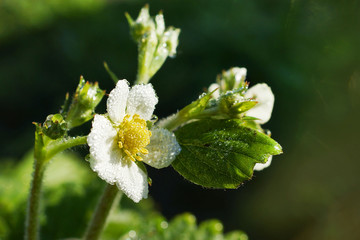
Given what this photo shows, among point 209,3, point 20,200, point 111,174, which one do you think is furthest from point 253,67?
point 111,174

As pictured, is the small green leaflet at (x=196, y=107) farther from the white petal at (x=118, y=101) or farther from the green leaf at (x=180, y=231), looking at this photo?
the green leaf at (x=180, y=231)

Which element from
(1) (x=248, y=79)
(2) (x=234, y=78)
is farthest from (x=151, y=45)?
(1) (x=248, y=79)

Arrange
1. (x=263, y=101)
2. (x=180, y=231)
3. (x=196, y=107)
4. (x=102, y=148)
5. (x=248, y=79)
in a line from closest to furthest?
(x=102, y=148) → (x=196, y=107) → (x=263, y=101) → (x=180, y=231) → (x=248, y=79)

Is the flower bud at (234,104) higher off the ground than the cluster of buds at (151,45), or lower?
lower

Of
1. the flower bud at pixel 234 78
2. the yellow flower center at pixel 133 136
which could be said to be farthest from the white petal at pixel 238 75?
the yellow flower center at pixel 133 136

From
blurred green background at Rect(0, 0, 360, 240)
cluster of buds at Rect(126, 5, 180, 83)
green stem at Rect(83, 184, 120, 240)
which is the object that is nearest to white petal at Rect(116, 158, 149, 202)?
green stem at Rect(83, 184, 120, 240)

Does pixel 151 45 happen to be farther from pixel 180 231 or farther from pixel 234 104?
pixel 180 231
